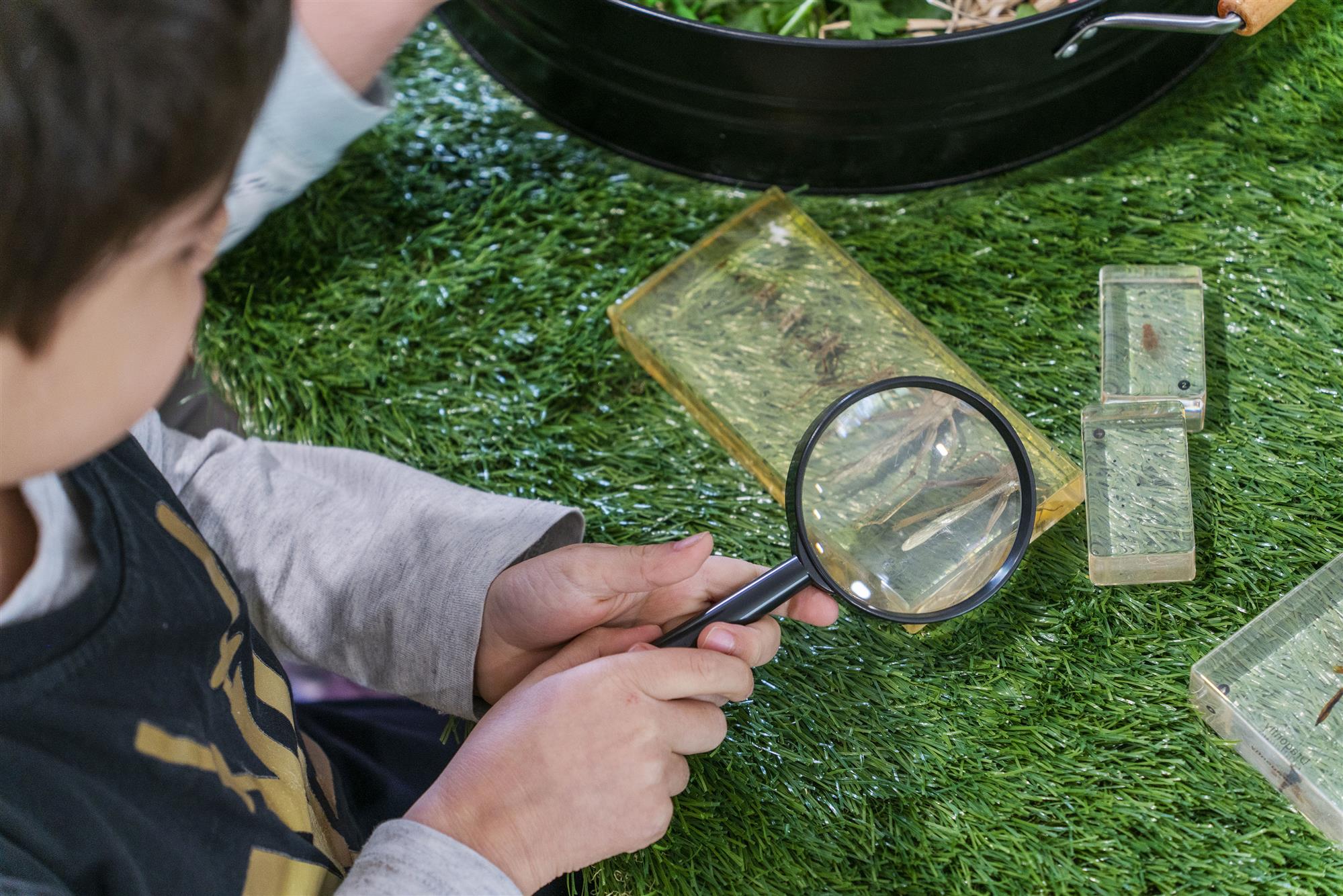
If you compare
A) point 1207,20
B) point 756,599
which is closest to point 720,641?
point 756,599

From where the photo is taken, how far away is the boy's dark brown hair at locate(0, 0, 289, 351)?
20.8 inches

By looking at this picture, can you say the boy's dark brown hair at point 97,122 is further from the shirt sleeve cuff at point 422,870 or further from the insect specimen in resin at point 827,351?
the insect specimen in resin at point 827,351

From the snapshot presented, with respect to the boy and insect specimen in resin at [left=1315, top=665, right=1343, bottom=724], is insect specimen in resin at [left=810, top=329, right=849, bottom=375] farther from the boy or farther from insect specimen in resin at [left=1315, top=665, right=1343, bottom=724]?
insect specimen in resin at [left=1315, top=665, right=1343, bottom=724]

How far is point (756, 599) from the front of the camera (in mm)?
958

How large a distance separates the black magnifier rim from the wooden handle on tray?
0.54 m

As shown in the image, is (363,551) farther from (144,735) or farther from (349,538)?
(144,735)

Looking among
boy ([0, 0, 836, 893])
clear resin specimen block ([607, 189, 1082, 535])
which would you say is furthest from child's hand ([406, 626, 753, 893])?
clear resin specimen block ([607, 189, 1082, 535])

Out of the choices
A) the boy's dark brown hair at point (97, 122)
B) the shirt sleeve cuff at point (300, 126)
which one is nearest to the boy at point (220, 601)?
the boy's dark brown hair at point (97, 122)

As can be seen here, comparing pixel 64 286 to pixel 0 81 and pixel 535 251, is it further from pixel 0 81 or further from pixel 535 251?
pixel 535 251

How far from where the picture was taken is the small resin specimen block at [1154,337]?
4.11 ft

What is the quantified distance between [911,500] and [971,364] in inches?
13.8

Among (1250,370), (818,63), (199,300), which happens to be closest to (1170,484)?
(1250,370)

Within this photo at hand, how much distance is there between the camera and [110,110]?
0.54 metres

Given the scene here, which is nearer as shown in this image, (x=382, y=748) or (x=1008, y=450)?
(x=1008, y=450)
